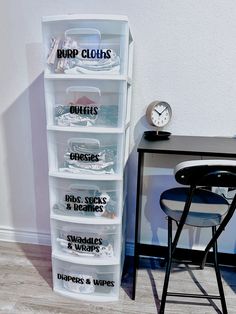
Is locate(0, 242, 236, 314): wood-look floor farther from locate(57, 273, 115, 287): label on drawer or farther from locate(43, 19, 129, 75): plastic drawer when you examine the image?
locate(43, 19, 129, 75): plastic drawer

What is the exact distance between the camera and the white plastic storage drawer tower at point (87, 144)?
122 cm

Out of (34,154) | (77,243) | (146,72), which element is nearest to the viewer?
(77,243)

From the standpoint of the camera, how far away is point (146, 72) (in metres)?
1.58

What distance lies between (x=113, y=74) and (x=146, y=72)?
1.40 ft

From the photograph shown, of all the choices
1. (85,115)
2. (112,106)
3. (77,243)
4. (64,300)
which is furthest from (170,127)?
(64,300)

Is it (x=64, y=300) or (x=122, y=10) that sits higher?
(x=122, y=10)

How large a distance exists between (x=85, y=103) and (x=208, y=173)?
0.68 m

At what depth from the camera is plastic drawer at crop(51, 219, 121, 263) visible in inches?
56.7

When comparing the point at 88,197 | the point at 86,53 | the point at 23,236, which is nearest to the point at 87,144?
the point at 88,197

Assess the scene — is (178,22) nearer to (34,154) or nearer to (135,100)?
(135,100)

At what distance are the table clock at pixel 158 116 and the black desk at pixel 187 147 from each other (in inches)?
2.2

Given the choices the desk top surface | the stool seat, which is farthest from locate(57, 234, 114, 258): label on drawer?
the desk top surface

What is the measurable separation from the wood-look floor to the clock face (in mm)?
1015

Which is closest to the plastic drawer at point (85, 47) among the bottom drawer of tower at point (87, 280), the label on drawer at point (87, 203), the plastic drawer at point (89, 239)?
the label on drawer at point (87, 203)
